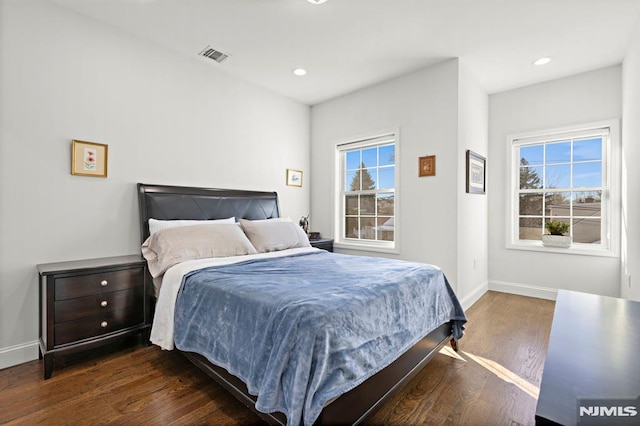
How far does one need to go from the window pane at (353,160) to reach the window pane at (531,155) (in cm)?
221

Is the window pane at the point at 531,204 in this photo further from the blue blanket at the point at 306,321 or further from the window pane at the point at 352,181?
the blue blanket at the point at 306,321

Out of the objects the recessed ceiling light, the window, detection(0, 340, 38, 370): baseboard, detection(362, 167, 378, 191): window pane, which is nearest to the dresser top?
detection(0, 340, 38, 370): baseboard

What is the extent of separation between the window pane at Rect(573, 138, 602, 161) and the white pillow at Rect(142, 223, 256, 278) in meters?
4.12

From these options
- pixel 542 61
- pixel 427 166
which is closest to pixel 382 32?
pixel 427 166

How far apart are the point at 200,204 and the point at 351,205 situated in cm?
218

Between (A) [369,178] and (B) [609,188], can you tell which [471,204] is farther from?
(B) [609,188]

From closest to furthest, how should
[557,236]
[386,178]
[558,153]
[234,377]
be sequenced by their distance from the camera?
[234,377]
[557,236]
[558,153]
[386,178]

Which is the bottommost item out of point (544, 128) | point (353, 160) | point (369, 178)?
point (369, 178)

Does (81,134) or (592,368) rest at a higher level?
(81,134)

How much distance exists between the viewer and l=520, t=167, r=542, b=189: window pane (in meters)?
4.14

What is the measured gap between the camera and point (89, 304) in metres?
2.31

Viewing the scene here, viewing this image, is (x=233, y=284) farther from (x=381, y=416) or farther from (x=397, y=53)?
(x=397, y=53)

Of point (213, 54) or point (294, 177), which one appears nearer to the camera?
point (213, 54)

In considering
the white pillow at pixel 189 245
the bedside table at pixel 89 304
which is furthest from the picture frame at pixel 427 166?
the bedside table at pixel 89 304
